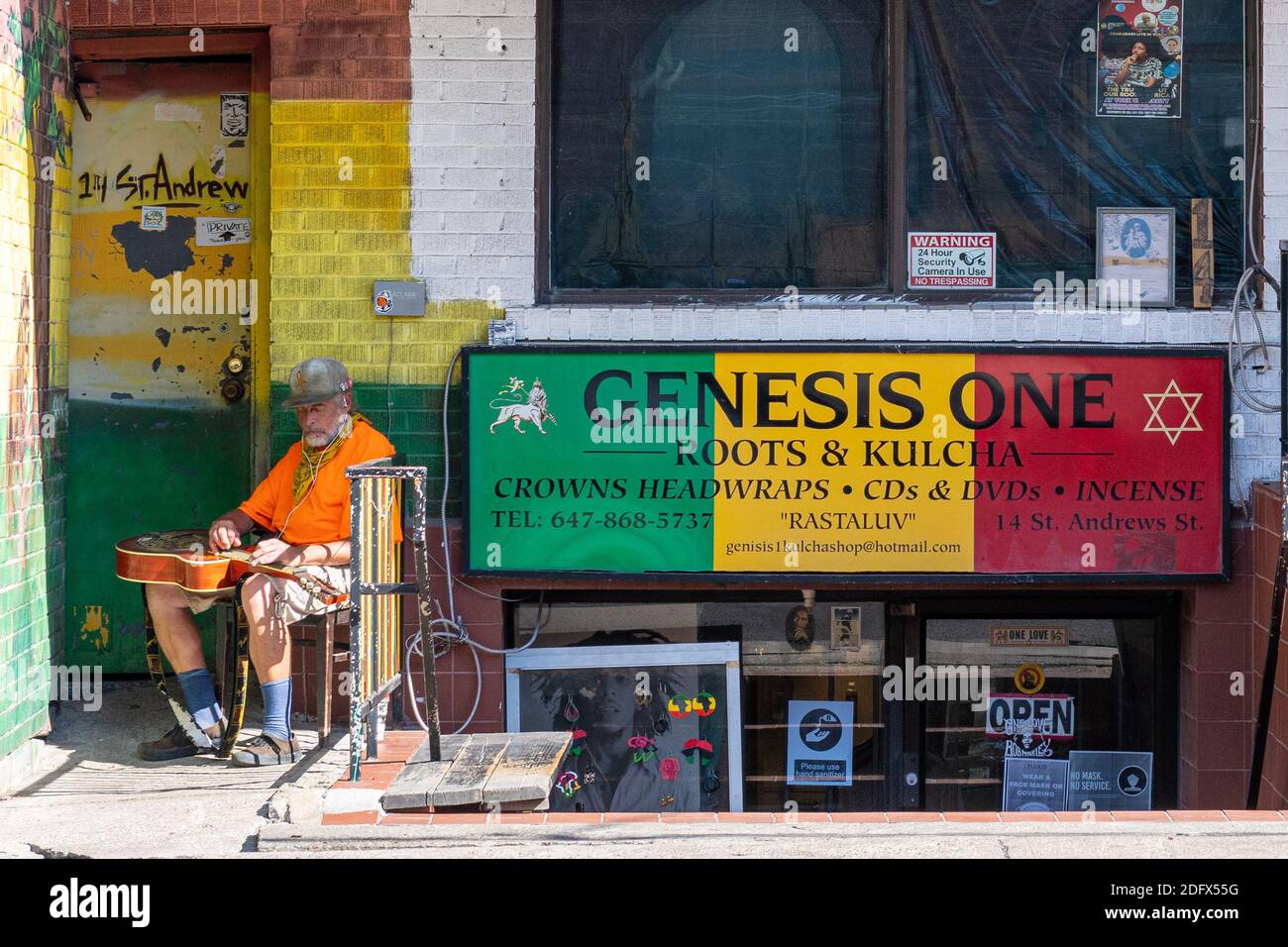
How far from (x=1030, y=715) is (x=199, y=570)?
405cm

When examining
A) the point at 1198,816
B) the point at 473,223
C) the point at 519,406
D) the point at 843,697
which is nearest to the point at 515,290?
Answer: the point at 473,223

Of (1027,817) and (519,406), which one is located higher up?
(519,406)

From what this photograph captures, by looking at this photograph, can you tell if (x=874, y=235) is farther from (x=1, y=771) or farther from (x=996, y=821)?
(x=1, y=771)

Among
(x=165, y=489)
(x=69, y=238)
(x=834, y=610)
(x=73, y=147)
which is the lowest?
(x=834, y=610)

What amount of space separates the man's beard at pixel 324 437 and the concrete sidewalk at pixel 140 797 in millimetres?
1289

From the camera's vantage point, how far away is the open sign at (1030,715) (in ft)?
23.7

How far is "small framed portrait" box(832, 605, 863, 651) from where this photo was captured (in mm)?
7207

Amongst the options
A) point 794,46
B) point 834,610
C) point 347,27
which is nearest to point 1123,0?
point 794,46

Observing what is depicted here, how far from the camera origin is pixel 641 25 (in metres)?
6.95

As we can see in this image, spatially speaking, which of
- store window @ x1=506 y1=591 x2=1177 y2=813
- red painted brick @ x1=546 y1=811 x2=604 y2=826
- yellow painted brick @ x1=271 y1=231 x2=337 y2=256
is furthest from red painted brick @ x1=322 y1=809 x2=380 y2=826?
yellow painted brick @ x1=271 y1=231 x2=337 y2=256

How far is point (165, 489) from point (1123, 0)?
5.24 m

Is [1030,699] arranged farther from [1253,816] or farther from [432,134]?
[432,134]

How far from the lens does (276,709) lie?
6207 millimetres

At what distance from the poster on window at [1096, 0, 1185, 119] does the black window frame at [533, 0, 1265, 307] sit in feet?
1.11
